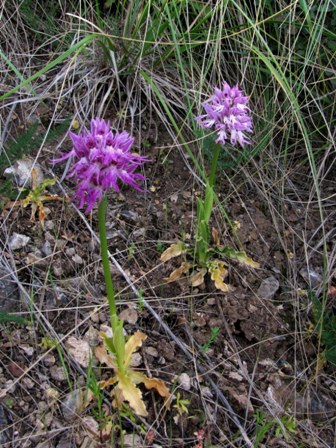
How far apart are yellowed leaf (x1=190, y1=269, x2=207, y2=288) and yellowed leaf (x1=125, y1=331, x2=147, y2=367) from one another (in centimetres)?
28

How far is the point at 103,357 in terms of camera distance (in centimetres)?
142

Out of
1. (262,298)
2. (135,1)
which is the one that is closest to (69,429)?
(262,298)

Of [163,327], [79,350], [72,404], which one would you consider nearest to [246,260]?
[163,327]

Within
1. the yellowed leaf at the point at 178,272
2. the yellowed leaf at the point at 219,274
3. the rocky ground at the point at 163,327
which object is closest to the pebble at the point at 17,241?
the rocky ground at the point at 163,327

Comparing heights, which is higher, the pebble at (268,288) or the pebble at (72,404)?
the pebble at (72,404)

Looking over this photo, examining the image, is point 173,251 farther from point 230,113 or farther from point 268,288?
point 230,113

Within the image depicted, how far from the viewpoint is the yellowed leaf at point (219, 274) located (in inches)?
65.5

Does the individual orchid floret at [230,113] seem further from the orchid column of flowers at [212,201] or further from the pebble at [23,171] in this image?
the pebble at [23,171]

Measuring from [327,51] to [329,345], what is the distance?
109 centimetres

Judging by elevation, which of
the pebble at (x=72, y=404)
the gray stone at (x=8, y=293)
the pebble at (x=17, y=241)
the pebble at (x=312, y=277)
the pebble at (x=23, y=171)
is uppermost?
the pebble at (x=23, y=171)

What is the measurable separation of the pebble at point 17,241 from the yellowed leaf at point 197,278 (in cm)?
52

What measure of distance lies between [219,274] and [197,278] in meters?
0.07

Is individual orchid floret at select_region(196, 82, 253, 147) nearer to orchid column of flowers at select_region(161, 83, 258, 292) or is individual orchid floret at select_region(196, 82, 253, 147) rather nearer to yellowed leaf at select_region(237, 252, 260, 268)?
orchid column of flowers at select_region(161, 83, 258, 292)

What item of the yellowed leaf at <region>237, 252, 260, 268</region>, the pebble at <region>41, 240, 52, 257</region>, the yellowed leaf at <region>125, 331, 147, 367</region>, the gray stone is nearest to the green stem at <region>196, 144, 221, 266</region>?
the yellowed leaf at <region>237, 252, 260, 268</region>
